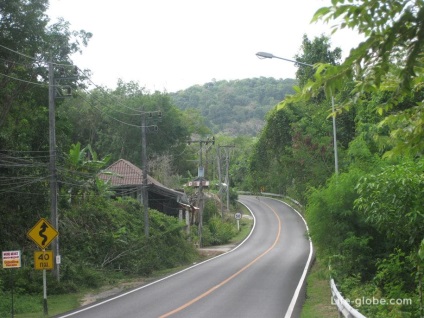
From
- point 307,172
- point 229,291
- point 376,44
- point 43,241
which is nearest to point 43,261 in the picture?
point 43,241

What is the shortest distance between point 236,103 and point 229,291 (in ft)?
437

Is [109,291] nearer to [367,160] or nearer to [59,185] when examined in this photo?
[59,185]

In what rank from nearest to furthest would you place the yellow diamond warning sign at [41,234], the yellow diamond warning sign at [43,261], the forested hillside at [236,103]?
the yellow diamond warning sign at [43,261], the yellow diamond warning sign at [41,234], the forested hillside at [236,103]

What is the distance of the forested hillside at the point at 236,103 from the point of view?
14079 centimetres

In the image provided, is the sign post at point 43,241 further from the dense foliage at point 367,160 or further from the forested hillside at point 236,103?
the forested hillside at point 236,103

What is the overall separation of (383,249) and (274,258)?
18.7 metres

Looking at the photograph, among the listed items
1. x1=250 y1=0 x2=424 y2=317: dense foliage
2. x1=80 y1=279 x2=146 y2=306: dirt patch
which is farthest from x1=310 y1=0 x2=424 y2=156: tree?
x1=80 y1=279 x2=146 y2=306: dirt patch

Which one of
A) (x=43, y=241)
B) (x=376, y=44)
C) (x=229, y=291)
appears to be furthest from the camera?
(x=229, y=291)

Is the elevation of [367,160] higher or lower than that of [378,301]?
higher

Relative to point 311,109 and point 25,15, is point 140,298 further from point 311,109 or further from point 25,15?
point 311,109

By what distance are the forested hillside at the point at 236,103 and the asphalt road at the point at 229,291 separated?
97.2 metres

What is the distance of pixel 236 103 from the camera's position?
154 metres

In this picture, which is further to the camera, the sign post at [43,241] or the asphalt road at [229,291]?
the sign post at [43,241]

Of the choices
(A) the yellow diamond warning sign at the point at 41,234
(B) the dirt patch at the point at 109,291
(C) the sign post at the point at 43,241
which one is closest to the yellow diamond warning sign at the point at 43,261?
(C) the sign post at the point at 43,241
